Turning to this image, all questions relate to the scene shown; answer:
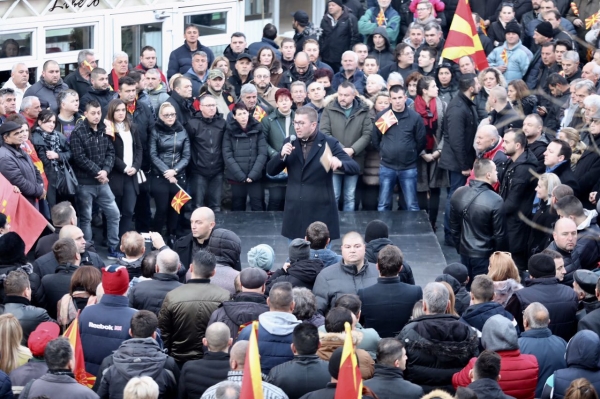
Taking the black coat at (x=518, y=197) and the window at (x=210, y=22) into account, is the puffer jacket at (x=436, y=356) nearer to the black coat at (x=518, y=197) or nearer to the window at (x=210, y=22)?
the black coat at (x=518, y=197)

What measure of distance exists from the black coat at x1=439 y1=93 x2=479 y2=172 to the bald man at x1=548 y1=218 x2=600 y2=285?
3831 mm

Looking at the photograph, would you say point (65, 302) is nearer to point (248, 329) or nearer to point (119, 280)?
point (119, 280)

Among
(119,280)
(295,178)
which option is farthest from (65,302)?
(295,178)

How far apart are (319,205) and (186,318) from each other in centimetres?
329

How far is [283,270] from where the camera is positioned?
10250 millimetres

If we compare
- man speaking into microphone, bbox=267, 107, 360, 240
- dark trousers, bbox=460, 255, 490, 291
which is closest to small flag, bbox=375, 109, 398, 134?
man speaking into microphone, bbox=267, 107, 360, 240

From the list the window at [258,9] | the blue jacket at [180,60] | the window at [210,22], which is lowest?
the blue jacket at [180,60]

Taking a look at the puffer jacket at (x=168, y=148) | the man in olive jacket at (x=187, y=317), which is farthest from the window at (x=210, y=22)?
the man in olive jacket at (x=187, y=317)

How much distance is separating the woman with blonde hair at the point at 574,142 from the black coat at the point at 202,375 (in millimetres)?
5854

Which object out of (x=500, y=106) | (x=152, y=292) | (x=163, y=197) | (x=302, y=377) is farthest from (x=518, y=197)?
(x=302, y=377)

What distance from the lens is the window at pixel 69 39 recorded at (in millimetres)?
16562

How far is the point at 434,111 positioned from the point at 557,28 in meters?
3.61

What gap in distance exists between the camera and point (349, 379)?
7379 millimetres

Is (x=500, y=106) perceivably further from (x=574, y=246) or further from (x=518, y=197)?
(x=574, y=246)
